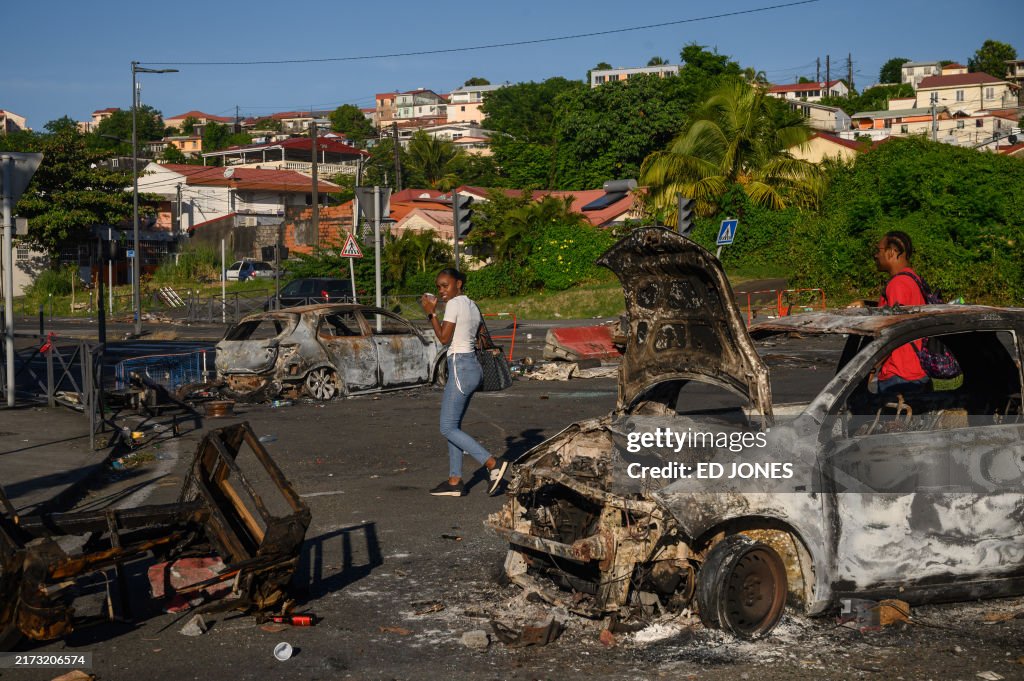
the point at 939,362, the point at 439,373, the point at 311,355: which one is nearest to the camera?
the point at 939,362

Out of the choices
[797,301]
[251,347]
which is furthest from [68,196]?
[251,347]

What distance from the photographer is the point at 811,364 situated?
20.2 m

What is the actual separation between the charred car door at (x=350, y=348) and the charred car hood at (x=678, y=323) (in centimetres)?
951

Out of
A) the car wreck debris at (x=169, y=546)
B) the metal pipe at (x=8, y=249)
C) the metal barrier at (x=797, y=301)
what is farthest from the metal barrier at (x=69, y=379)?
the metal barrier at (x=797, y=301)

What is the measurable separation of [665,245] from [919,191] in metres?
26.7

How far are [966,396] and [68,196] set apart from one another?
183 feet

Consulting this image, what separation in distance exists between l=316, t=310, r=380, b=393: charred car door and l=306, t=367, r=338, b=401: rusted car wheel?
0.15m

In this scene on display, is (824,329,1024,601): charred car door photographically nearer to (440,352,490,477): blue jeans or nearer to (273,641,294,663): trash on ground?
(273,641,294,663): trash on ground

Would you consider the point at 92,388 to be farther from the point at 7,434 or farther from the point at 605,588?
the point at 605,588

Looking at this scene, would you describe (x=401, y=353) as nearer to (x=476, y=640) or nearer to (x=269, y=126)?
(x=476, y=640)

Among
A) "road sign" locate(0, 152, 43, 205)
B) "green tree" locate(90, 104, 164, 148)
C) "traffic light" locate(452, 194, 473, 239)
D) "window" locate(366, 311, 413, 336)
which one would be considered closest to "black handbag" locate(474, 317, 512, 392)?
"window" locate(366, 311, 413, 336)

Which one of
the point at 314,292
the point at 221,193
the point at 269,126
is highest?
the point at 269,126

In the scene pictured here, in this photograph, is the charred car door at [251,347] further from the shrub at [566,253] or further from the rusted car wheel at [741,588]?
the shrub at [566,253]

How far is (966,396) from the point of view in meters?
6.64
